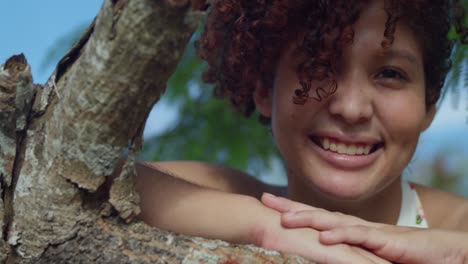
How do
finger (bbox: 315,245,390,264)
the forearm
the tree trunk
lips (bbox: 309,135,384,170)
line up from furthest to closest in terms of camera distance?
lips (bbox: 309,135,384,170)
the forearm
finger (bbox: 315,245,390,264)
the tree trunk

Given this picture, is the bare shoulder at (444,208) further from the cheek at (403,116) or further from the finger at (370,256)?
the finger at (370,256)

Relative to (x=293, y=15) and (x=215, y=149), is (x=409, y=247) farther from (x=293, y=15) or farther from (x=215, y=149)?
(x=215, y=149)

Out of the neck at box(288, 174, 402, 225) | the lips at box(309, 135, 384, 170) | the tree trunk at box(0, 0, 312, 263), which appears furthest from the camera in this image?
the neck at box(288, 174, 402, 225)

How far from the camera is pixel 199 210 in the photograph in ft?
4.59

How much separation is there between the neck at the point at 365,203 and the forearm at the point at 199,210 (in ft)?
2.48

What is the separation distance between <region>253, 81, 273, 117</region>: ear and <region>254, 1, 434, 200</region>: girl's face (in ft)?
0.49

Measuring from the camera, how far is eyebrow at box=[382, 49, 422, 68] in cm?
178

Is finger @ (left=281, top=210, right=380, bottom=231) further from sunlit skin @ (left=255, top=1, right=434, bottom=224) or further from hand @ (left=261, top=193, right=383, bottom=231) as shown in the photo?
sunlit skin @ (left=255, top=1, right=434, bottom=224)

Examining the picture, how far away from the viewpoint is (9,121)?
1226mm

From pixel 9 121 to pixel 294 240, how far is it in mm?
603

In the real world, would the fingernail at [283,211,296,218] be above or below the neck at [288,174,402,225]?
below

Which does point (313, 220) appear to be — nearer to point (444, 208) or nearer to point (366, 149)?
point (366, 149)

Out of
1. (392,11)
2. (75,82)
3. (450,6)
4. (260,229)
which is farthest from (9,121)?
(450,6)

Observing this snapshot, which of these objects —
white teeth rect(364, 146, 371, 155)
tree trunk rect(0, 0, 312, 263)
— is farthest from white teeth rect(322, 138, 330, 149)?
tree trunk rect(0, 0, 312, 263)
